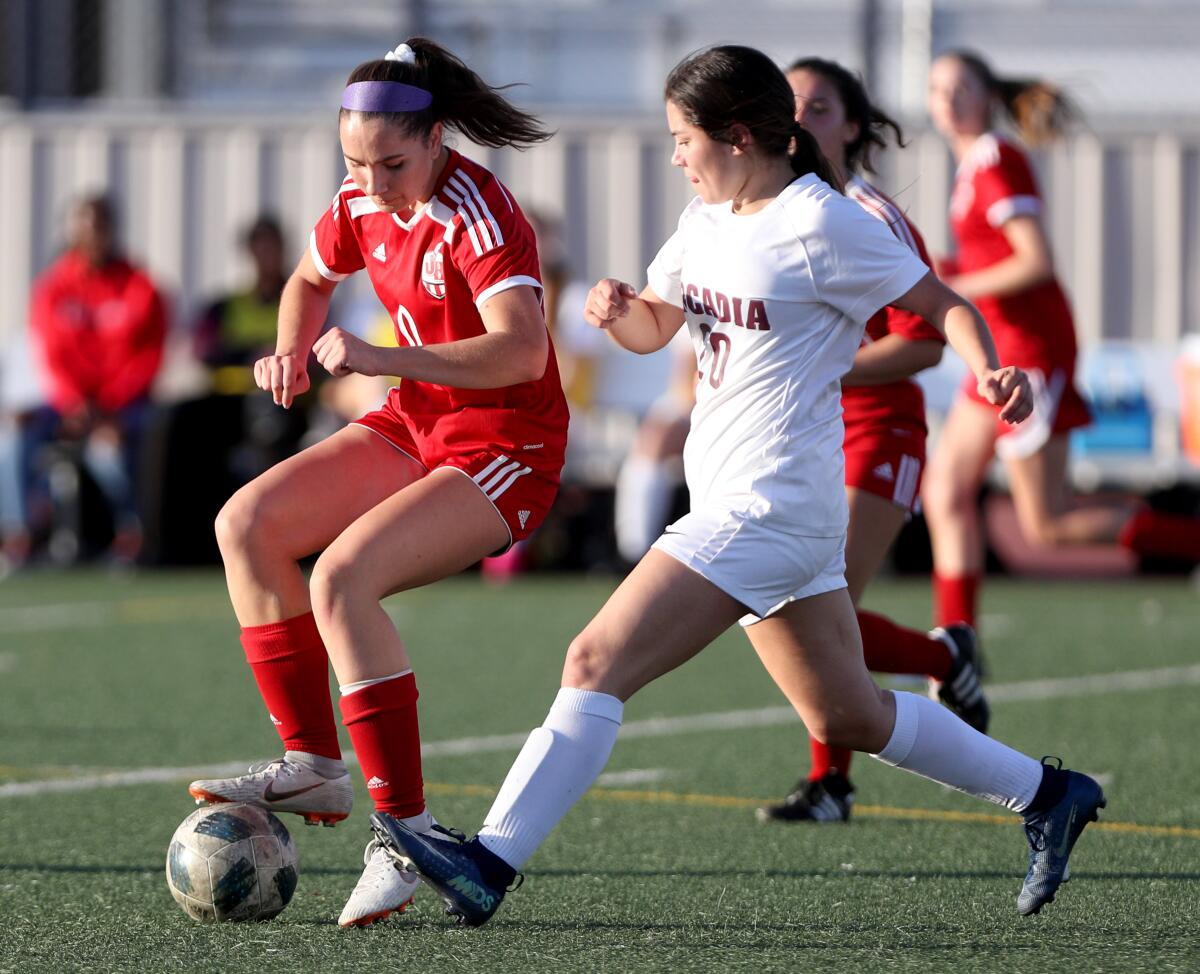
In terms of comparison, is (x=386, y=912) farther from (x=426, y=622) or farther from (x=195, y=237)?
(x=195, y=237)

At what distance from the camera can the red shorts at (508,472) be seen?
430 centimetres

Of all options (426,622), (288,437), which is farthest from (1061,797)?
(288,437)

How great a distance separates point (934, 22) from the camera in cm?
1373

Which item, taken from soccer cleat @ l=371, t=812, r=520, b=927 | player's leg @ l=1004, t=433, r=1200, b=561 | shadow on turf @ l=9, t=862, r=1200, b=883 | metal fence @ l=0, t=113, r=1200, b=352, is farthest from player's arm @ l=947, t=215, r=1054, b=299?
metal fence @ l=0, t=113, r=1200, b=352

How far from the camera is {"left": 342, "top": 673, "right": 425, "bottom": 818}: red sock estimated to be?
13.6ft

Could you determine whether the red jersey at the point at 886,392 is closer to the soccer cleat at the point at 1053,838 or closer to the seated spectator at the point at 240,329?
the soccer cleat at the point at 1053,838

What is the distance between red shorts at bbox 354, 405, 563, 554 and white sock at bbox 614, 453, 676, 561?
7.04 metres

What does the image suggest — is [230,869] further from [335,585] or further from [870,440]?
[870,440]

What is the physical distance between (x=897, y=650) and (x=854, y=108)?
1.36 meters

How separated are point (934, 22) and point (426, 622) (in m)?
5.92

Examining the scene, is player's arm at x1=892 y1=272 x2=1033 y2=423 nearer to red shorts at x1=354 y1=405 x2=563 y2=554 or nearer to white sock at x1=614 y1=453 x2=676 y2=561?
red shorts at x1=354 y1=405 x2=563 y2=554

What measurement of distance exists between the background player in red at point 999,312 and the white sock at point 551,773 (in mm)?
3101

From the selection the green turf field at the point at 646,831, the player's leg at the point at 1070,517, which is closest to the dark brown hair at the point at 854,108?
the green turf field at the point at 646,831

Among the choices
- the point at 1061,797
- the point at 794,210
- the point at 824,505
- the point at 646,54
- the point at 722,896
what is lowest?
the point at 722,896
